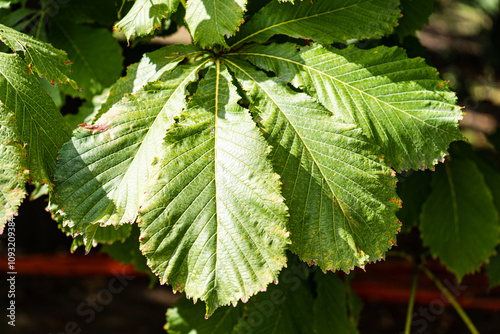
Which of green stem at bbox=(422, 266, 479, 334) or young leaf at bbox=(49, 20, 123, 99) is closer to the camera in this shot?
young leaf at bbox=(49, 20, 123, 99)

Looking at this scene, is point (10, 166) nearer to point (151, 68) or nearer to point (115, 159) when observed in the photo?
point (115, 159)

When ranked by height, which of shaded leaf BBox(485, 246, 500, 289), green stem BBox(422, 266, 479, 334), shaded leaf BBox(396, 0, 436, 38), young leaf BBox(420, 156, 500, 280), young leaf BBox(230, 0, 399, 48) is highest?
young leaf BBox(230, 0, 399, 48)

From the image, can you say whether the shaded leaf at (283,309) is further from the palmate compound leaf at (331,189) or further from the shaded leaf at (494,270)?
the shaded leaf at (494,270)

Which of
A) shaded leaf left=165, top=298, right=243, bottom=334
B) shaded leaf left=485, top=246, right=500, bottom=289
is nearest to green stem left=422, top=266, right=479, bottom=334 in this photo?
shaded leaf left=485, top=246, right=500, bottom=289

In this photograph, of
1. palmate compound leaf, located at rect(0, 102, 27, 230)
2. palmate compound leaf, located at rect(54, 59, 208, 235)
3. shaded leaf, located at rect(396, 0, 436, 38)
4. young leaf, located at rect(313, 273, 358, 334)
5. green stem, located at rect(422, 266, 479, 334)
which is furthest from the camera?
green stem, located at rect(422, 266, 479, 334)

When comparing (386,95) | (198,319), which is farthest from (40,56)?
(198,319)

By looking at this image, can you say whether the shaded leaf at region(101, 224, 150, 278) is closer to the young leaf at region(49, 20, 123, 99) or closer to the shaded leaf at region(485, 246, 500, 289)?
the young leaf at region(49, 20, 123, 99)

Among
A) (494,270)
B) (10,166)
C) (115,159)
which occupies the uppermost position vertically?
(10,166)
